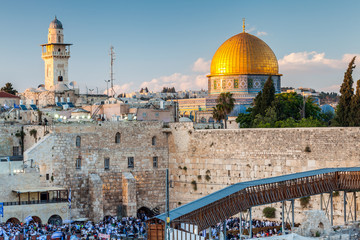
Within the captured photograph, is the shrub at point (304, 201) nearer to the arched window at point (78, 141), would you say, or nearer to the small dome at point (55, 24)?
the arched window at point (78, 141)

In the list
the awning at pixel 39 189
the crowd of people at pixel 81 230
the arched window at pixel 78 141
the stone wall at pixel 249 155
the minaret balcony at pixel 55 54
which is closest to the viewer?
the crowd of people at pixel 81 230

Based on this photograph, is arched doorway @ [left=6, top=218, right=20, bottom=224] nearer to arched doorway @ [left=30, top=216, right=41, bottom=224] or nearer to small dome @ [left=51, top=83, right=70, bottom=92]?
arched doorway @ [left=30, top=216, right=41, bottom=224]

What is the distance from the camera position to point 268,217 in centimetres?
3688

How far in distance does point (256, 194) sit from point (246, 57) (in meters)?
35.4

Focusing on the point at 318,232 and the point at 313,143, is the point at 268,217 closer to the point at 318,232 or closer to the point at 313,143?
the point at 313,143

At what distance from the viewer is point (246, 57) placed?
2445 inches

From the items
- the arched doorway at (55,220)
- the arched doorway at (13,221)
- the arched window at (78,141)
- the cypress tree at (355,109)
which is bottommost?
the arched doorway at (55,220)

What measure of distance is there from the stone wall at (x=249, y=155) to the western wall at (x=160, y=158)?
0.05m

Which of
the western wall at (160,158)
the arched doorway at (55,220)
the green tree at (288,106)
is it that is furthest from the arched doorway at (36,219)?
the green tree at (288,106)

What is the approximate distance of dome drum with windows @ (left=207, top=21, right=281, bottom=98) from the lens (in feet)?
204

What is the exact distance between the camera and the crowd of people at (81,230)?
31781 mm

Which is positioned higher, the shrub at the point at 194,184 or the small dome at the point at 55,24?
the small dome at the point at 55,24

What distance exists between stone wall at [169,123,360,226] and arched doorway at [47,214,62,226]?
25.8ft

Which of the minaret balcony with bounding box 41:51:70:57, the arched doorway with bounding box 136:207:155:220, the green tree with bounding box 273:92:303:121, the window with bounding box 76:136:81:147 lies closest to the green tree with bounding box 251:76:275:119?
the green tree with bounding box 273:92:303:121
